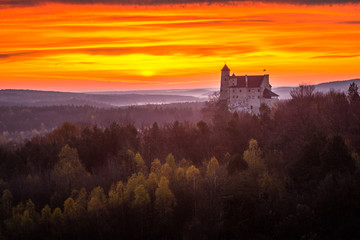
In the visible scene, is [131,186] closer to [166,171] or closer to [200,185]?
[166,171]

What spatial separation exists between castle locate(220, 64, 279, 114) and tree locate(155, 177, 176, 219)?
5091cm

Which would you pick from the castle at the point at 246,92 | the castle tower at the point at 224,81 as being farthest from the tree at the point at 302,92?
the castle tower at the point at 224,81

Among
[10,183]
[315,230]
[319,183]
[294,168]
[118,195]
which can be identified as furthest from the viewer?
[10,183]

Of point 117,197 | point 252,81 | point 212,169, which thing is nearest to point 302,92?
point 252,81

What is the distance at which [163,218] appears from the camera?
2074 inches

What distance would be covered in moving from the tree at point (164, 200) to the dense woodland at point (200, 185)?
4.9 inches

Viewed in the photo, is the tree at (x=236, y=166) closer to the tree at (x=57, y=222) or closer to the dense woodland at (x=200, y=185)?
the dense woodland at (x=200, y=185)

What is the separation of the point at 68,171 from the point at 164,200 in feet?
53.1

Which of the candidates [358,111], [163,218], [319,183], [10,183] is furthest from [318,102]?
[10,183]

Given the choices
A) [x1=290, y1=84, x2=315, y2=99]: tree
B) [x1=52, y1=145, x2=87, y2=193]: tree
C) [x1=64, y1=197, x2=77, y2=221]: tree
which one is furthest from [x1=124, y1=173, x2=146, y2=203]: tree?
[x1=290, y1=84, x2=315, y2=99]: tree

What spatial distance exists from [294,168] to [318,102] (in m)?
35.0

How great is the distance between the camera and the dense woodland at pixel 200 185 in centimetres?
4600

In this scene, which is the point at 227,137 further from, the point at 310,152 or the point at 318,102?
the point at 310,152

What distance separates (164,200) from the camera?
54.8m
